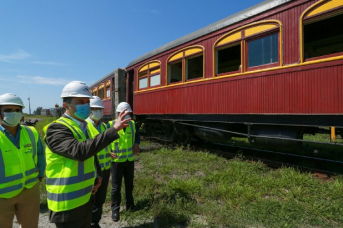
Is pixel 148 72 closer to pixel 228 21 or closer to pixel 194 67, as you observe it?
pixel 194 67

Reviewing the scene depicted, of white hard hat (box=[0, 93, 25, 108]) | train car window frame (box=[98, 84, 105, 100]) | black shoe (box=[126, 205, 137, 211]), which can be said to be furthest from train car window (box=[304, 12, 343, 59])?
train car window frame (box=[98, 84, 105, 100])

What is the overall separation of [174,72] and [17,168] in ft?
19.6

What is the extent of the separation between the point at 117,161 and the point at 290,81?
11.7 feet

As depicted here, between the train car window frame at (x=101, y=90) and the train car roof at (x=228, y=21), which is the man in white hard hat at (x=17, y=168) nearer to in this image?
the train car roof at (x=228, y=21)

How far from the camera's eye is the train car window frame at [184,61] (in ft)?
21.2

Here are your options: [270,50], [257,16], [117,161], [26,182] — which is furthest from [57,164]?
[257,16]

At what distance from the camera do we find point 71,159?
5.67 ft

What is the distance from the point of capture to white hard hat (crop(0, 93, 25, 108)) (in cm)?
236

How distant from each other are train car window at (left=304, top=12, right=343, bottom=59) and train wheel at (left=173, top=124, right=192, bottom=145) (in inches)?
157

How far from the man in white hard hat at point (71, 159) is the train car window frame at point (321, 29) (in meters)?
4.13

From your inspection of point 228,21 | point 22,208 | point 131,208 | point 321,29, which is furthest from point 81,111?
point 321,29

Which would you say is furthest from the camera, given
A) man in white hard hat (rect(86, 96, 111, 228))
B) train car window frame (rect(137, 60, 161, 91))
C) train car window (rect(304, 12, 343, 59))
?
train car window frame (rect(137, 60, 161, 91))

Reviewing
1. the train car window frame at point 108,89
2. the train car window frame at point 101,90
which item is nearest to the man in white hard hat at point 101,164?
the train car window frame at point 108,89

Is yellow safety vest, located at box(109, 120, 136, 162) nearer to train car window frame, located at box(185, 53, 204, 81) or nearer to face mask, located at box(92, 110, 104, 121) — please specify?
face mask, located at box(92, 110, 104, 121)
